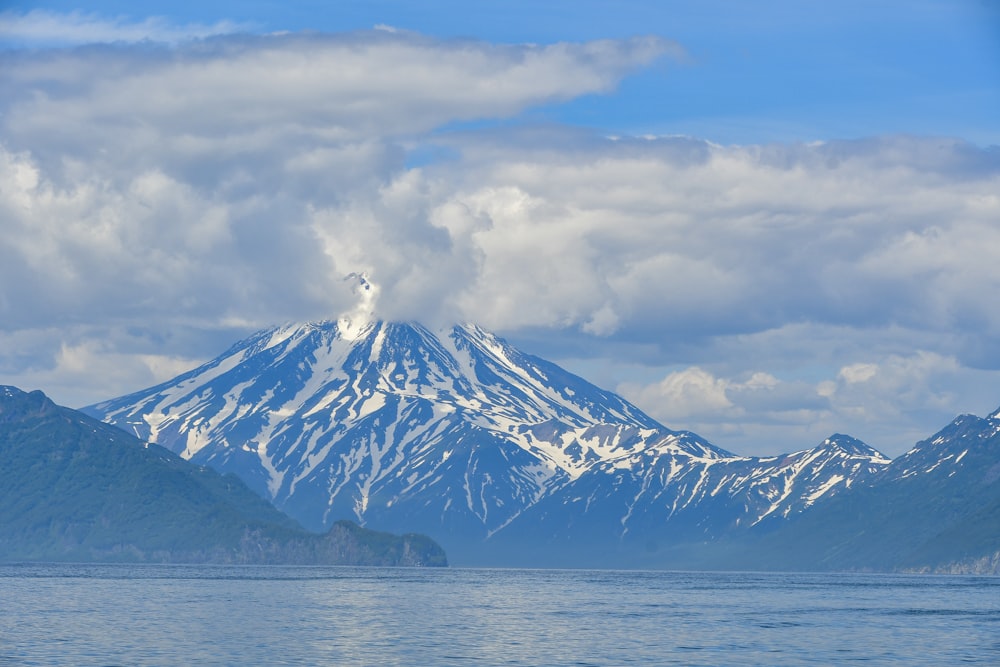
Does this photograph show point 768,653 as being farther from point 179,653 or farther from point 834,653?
point 179,653

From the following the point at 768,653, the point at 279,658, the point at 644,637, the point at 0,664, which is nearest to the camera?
the point at 0,664

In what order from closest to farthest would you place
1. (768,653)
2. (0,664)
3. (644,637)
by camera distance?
(0,664)
(768,653)
(644,637)

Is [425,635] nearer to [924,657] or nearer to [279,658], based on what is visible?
[279,658]

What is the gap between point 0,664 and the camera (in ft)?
480

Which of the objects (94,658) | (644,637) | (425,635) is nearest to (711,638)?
(644,637)

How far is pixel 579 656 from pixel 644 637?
1195 inches

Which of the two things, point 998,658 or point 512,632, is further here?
point 512,632

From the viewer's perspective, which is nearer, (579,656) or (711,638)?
(579,656)

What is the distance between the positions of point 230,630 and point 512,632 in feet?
116

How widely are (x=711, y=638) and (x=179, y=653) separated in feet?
219

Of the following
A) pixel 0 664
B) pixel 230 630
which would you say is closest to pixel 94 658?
pixel 0 664

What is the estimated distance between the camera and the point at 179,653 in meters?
162

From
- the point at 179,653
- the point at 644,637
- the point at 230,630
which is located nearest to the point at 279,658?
the point at 179,653

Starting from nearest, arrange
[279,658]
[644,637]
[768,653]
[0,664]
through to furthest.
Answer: [0,664], [279,658], [768,653], [644,637]
